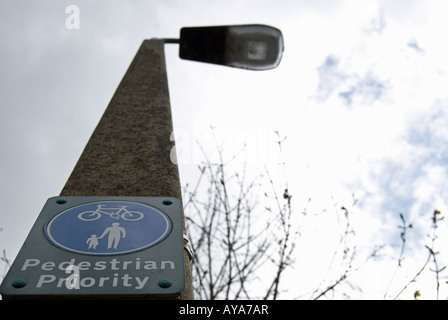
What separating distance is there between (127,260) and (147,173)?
30.0 inches

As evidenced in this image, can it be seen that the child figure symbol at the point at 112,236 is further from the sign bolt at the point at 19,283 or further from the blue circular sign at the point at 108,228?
the sign bolt at the point at 19,283

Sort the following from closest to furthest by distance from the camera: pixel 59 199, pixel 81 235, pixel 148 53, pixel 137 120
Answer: pixel 81 235
pixel 59 199
pixel 137 120
pixel 148 53

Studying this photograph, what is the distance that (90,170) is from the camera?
76.8 inches

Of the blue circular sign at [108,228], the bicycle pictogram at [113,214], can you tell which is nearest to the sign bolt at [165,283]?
the blue circular sign at [108,228]

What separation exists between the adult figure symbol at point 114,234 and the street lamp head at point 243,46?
96 cm

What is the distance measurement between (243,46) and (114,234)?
1.07 m

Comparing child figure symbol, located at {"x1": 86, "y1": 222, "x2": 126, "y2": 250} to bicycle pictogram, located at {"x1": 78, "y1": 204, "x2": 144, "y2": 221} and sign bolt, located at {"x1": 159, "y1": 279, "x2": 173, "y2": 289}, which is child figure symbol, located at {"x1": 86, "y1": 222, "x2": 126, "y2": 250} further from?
sign bolt, located at {"x1": 159, "y1": 279, "x2": 173, "y2": 289}

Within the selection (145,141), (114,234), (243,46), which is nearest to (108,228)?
(114,234)

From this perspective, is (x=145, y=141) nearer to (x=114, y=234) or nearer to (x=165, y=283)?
(x=114, y=234)

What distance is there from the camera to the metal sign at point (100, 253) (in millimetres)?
1150

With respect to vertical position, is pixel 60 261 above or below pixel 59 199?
below
